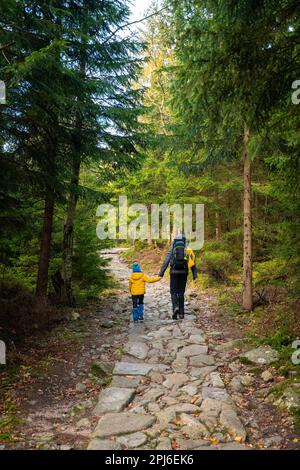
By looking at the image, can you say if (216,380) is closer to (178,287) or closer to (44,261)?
(178,287)

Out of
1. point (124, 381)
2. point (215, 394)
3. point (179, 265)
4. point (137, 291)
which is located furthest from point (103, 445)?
point (179, 265)

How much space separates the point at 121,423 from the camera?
4668 millimetres

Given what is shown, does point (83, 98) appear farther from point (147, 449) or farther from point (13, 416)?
point (147, 449)

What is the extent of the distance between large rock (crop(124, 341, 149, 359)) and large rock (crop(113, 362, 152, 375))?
0.48 meters

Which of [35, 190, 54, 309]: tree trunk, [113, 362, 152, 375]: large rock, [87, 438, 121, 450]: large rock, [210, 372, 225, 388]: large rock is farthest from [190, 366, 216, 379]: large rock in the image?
[35, 190, 54, 309]: tree trunk

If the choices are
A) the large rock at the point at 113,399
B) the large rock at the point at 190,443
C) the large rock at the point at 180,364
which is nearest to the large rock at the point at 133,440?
the large rock at the point at 190,443

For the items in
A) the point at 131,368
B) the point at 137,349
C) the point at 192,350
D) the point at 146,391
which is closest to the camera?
the point at 146,391

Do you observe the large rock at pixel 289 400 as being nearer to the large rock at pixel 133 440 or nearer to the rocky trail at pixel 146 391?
the rocky trail at pixel 146 391

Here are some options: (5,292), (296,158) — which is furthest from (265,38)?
(5,292)

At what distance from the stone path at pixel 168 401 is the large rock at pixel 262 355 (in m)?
0.69

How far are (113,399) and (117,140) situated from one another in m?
7.40

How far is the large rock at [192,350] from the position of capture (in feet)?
24.8

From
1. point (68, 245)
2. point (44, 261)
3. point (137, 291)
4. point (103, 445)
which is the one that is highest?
point (68, 245)

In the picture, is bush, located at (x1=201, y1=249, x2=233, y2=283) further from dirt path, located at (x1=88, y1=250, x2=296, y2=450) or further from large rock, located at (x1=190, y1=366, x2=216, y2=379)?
large rock, located at (x1=190, y1=366, x2=216, y2=379)
